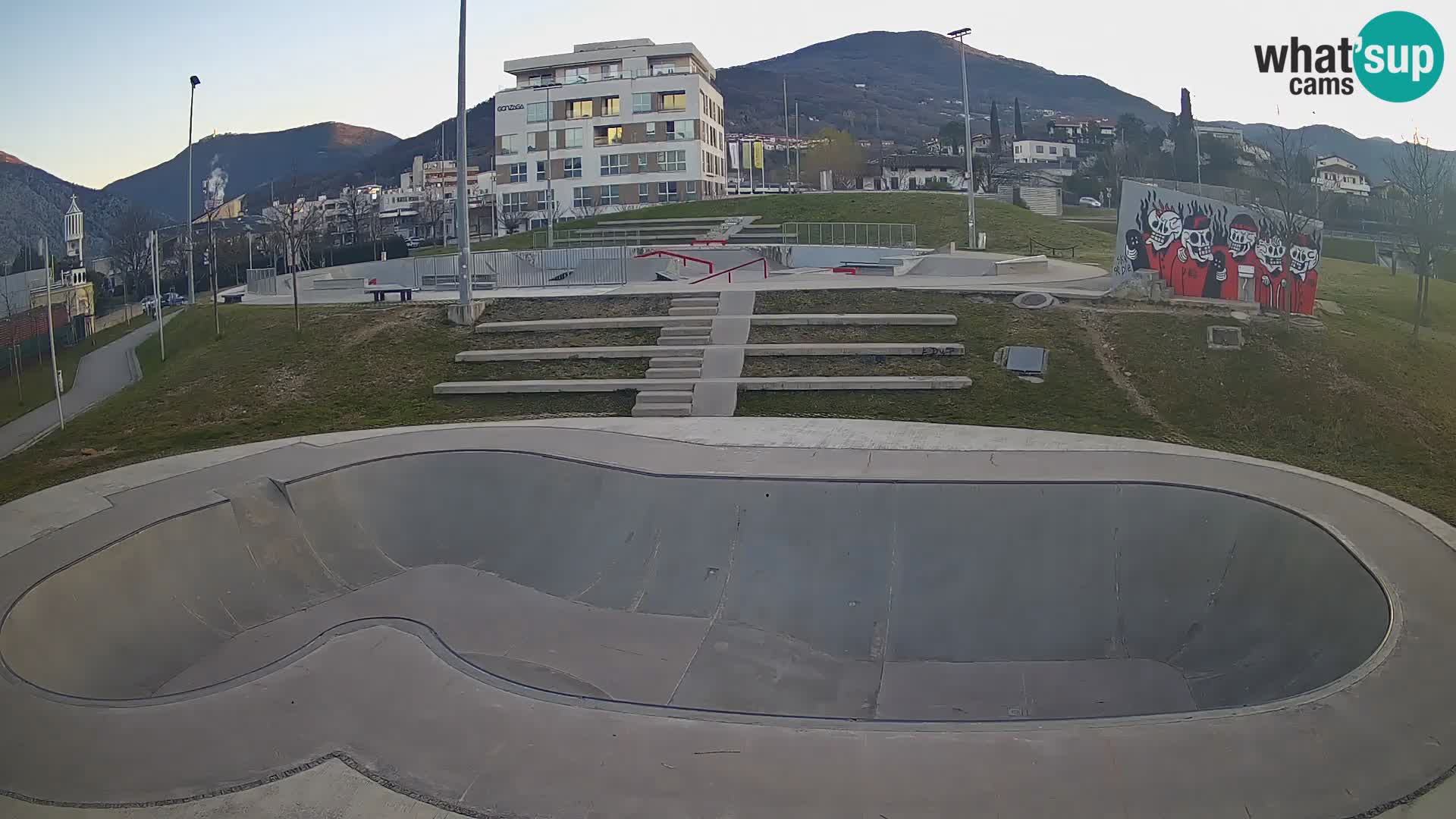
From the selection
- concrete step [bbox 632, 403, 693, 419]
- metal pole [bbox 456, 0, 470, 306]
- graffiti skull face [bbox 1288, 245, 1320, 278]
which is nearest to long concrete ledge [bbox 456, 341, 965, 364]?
metal pole [bbox 456, 0, 470, 306]

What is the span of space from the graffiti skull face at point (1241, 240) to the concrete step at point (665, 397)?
1404 centimetres

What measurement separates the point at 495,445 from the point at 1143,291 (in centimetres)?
1737

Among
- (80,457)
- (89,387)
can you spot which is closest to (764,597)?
(80,457)

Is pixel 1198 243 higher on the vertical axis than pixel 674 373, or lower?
higher

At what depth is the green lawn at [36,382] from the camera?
15992 millimetres

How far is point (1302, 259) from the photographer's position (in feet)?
75.0

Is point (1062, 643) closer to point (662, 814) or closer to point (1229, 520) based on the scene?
point (1229, 520)

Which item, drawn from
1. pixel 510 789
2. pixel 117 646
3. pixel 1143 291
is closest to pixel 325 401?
pixel 117 646

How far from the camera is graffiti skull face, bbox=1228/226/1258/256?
77.4 feet

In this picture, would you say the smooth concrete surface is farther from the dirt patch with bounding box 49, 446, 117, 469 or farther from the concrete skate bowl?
the dirt patch with bounding box 49, 446, 117, 469

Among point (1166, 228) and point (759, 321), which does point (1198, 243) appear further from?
point (759, 321)

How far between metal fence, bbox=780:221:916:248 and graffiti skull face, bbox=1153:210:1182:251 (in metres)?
23.5

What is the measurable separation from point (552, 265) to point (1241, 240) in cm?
2698

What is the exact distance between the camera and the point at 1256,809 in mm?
7152
